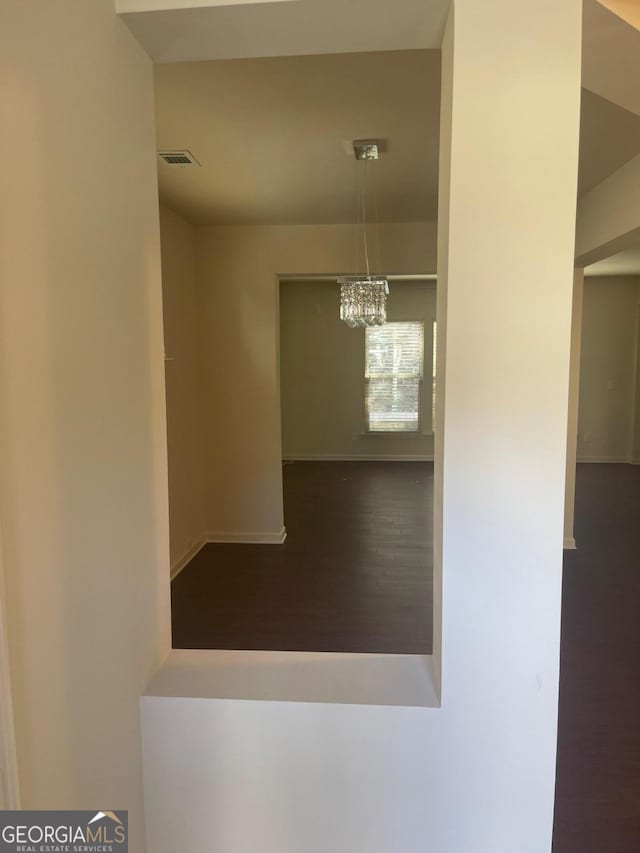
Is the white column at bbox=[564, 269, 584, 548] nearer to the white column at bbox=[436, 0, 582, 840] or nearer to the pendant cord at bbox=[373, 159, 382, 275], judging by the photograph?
the pendant cord at bbox=[373, 159, 382, 275]

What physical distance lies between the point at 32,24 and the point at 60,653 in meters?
1.14

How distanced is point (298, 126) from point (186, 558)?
319 cm

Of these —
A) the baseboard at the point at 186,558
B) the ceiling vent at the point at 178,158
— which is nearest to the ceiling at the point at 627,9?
the ceiling vent at the point at 178,158

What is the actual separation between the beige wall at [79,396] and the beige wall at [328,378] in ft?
21.8

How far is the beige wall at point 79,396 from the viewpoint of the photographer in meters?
0.90

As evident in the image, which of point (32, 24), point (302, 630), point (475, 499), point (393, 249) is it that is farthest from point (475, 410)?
point (393, 249)

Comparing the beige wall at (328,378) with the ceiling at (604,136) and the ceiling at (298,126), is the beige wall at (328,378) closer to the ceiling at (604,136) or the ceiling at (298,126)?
the ceiling at (298,126)

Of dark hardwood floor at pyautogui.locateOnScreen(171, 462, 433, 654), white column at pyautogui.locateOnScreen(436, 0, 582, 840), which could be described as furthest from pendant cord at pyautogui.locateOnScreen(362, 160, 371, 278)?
dark hardwood floor at pyautogui.locateOnScreen(171, 462, 433, 654)

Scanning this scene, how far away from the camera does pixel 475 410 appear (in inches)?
47.6

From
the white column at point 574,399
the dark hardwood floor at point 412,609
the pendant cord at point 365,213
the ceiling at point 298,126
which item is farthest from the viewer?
the white column at point 574,399

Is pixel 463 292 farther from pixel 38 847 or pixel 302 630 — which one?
pixel 302 630

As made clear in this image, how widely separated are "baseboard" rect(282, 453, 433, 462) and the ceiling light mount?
582cm

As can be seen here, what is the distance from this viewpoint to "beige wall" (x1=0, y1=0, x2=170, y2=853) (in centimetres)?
90

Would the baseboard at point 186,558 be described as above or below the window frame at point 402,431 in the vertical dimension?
below
